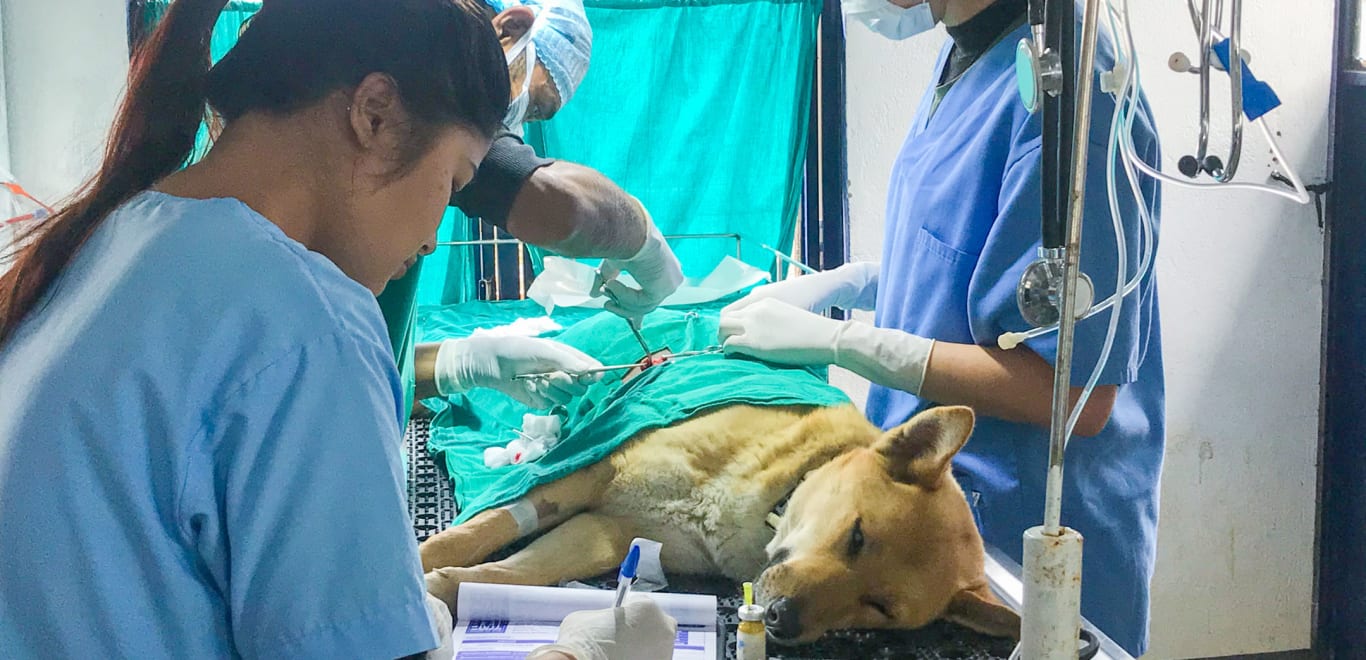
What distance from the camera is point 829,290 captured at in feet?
6.77

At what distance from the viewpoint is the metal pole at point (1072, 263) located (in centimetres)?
87

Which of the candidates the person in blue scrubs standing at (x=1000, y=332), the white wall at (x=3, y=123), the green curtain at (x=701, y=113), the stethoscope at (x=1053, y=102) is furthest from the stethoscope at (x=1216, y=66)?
the white wall at (x=3, y=123)

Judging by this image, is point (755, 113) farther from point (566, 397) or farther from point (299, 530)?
point (299, 530)

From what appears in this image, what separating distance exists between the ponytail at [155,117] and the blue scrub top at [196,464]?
0.39ft

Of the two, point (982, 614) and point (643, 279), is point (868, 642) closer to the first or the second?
point (982, 614)

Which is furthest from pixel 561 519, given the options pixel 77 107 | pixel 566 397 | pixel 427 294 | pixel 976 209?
pixel 77 107

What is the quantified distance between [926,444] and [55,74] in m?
2.48

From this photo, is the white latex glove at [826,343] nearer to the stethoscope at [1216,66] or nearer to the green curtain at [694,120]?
the stethoscope at [1216,66]

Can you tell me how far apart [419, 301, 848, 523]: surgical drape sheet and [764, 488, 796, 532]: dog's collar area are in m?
0.16

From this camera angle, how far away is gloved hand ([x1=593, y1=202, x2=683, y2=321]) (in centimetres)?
186

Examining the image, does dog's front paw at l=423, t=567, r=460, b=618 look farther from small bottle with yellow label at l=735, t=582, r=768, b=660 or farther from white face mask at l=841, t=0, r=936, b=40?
white face mask at l=841, t=0, r=936, b=40

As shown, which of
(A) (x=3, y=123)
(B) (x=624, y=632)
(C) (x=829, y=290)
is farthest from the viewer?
(A) (x=3, y=123)

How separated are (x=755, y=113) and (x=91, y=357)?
2408 mm

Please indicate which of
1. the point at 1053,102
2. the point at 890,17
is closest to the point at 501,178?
the point at 890,17
